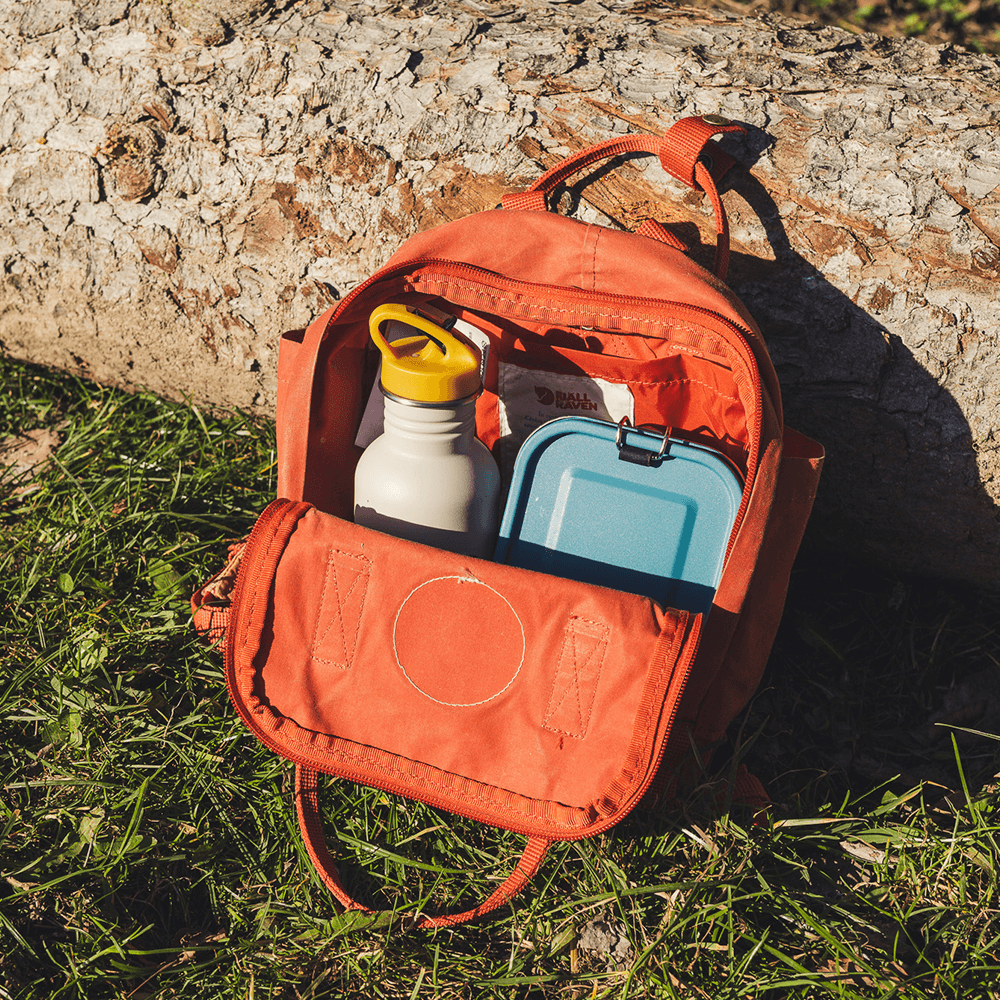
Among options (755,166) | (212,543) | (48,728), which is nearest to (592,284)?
(755,166)

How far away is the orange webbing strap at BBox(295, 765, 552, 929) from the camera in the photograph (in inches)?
61.6

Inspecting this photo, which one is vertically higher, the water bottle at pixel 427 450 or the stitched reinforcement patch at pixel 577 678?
the water bottle at pixel 427 450

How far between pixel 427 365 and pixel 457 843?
39.9 inches

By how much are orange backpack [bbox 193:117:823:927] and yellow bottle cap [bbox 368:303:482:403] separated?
0.11 m

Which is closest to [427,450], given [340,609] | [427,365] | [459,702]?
[427,365]

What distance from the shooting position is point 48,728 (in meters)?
1.85

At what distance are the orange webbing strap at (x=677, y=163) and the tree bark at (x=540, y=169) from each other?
2.8 inches

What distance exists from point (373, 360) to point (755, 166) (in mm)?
1007

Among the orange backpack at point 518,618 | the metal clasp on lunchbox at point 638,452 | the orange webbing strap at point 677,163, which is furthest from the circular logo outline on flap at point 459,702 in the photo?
the orange webbing strap at point 677,163

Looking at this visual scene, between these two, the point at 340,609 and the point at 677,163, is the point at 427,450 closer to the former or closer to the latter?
the point at 340,609

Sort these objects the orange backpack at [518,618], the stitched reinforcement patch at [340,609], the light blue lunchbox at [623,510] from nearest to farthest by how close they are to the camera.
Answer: the orange backpack at [518,618]
the stitched reinforcement patch at [340,609]
the light blue lunchbox at [623,510]

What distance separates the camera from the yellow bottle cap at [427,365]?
1618mm

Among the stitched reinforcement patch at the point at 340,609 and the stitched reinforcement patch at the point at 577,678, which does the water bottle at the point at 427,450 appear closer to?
the stitched reinforcement patch at the point at 340,609

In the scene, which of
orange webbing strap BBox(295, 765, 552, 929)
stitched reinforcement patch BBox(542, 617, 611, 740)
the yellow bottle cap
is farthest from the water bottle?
orange webbing strap BBox(295, 765, 552, 929)
